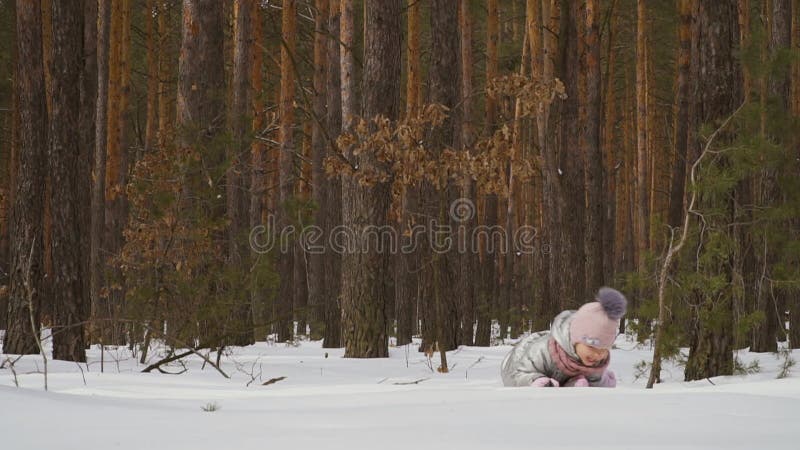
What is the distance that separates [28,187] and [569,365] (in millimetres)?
6990

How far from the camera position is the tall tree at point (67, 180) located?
865 cm

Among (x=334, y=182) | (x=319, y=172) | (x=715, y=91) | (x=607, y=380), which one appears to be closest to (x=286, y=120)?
(x=319, y=172)

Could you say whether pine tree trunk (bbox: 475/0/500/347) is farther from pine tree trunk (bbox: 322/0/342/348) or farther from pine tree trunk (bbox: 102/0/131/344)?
pine tree trunk (bbox: 102/0/131/344)

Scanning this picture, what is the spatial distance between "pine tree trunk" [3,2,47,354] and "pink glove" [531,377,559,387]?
6257mm

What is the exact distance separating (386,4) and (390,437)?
768 centimetres

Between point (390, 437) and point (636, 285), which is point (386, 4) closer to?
point (636, 285)

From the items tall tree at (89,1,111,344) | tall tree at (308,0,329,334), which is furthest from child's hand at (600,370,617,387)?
tall tree at (89,1,111,344)

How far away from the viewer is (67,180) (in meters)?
8.92

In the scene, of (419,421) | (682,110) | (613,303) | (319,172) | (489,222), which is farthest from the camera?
(489,222)

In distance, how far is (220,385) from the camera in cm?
643

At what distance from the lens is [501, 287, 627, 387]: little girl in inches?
186

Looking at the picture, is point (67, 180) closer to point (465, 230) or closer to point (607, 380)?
Answer: point (607, 380)

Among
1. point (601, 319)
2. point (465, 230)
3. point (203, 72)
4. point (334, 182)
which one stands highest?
point (203, 72)

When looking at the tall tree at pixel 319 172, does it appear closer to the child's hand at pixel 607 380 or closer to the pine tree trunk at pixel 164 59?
the pine tree trunk at pixel 164 59
